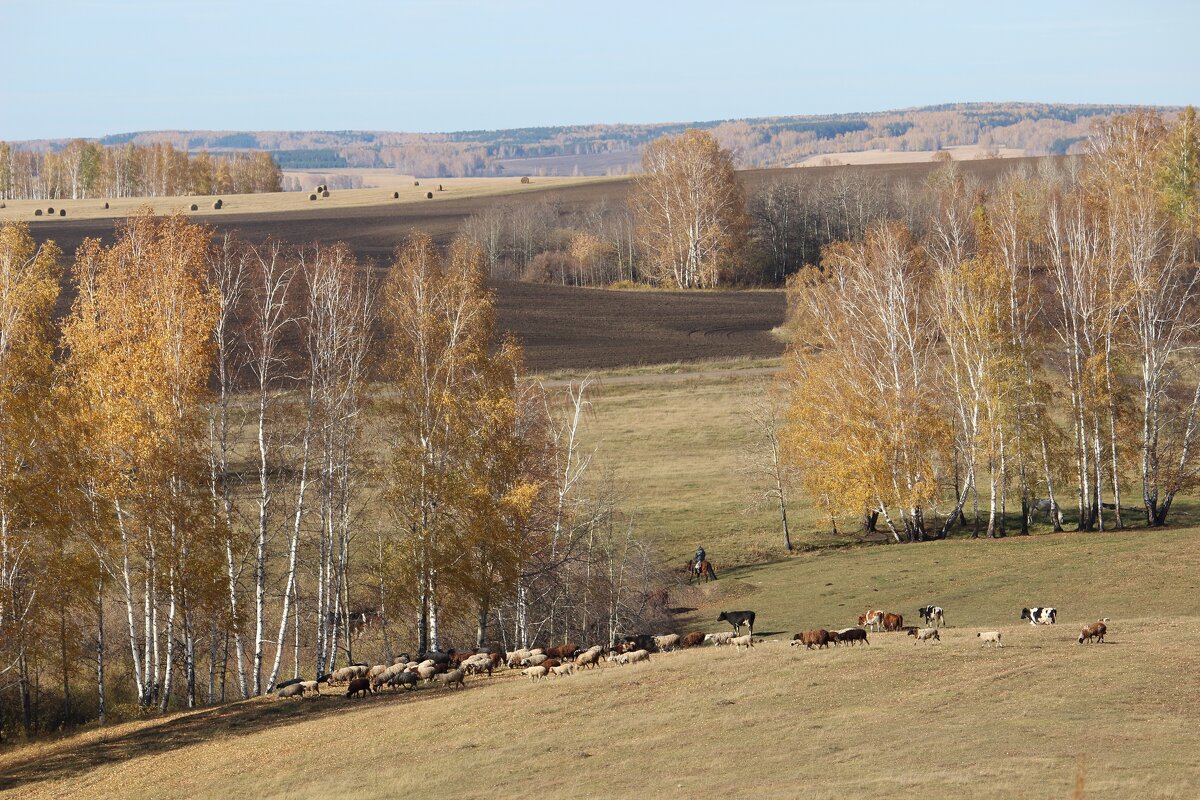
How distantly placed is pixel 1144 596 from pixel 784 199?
113 metres

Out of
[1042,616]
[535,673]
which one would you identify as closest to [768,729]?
[535,673]

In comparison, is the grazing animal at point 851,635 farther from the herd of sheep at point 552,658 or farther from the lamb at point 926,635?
the lamb at point 926,635

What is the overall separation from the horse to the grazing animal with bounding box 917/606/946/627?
1304 centimetres

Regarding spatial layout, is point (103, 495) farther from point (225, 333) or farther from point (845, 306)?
point (845, 306)

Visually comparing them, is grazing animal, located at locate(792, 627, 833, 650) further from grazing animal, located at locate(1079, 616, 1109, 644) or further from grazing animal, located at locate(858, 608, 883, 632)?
grazing animal, located at locate(1079, 616, 1109, 644)

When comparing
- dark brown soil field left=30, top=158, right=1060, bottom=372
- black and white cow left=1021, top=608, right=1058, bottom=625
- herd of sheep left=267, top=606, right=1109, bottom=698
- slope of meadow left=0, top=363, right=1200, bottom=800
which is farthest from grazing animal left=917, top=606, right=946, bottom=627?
dark brown soil field left=30, top=158, right=1060, bottom=372

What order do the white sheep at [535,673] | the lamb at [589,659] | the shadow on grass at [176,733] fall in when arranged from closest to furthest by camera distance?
the shadow on grass at [176,733] < the white sheep at [535,673] < the lamb at [589,659]

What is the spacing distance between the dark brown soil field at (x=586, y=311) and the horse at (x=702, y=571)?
1726 inches

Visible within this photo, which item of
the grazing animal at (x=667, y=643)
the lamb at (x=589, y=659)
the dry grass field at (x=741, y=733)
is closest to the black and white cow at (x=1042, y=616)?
the dry grass field at (x=741, y=733)

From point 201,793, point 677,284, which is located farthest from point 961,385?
point 677,284

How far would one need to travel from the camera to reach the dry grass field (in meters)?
18.7

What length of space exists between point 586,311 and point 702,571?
67.4m

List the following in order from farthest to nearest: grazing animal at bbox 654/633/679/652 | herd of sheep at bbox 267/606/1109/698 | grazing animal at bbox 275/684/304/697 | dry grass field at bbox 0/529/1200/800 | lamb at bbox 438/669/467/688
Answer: grazing animal at bbox 654/633/679/652 < grazing animal at bbox 275/684/304/697 < lamb at bbox 438/669/467/688 < herd of sheep at bbox 267/606/1109/698 < dry grass field at bbox 0/529/1200/800

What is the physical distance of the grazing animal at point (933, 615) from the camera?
35031 millimetres
